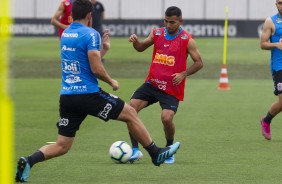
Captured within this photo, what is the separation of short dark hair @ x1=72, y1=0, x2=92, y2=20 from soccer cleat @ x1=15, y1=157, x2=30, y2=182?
1.62 m

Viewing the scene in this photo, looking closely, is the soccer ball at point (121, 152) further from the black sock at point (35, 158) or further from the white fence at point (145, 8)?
the white fence at point (145, 8)

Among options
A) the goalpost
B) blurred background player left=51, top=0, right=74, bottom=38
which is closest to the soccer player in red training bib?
blurred background player left=51, top=0, right=74, bottom=38

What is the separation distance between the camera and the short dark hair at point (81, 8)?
9.84m

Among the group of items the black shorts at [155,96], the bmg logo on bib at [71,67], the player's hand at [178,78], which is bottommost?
the black shorts at [155,96]

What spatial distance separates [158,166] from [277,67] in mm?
3579

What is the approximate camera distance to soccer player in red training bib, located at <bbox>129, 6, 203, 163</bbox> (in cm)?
1164

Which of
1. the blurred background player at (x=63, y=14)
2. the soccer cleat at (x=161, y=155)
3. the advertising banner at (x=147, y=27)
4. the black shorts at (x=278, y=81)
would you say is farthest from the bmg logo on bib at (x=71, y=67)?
the advertising banner at (x=147, y=27)

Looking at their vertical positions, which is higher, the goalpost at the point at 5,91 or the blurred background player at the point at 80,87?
the goalpost at the point at 5,91

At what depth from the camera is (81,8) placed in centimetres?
987

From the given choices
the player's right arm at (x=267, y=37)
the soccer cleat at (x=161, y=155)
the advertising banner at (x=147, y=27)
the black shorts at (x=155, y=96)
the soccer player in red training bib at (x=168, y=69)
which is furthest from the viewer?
the advertising banner at (x=147, y=27)

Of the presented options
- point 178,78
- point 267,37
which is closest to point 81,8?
point 178,78

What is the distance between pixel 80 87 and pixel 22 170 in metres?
1.06

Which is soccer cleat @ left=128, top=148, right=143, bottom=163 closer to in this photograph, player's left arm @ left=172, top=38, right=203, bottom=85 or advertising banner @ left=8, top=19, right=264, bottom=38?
player's left arm @ left=172, top=38, right=203, bottom=85

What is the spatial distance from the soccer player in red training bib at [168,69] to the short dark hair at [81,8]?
1.74 meters
